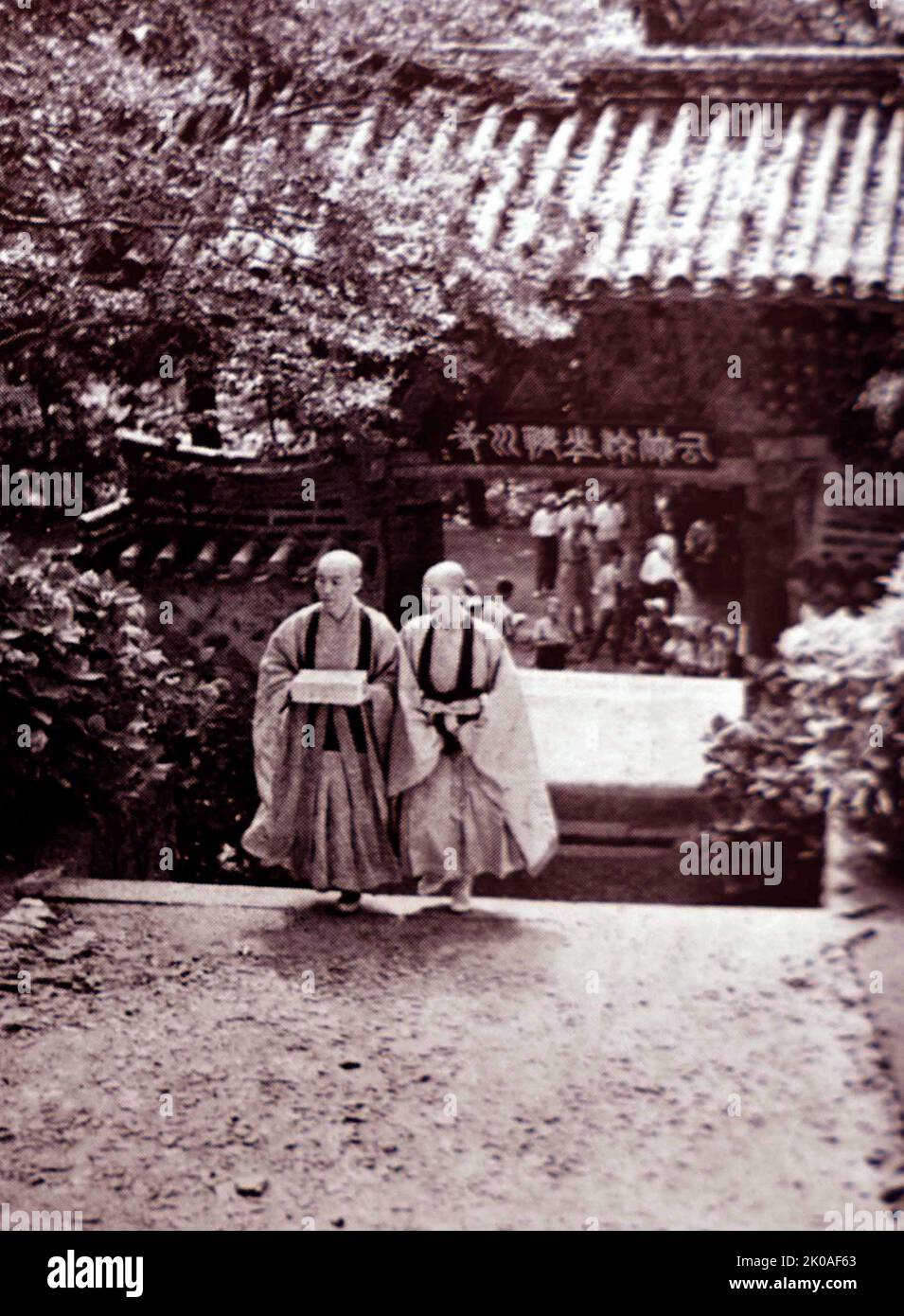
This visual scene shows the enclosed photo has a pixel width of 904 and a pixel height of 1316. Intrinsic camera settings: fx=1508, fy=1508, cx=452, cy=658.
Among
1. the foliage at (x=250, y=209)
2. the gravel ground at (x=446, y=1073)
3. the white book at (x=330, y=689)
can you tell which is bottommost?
the gravel ground at (x=446, y=1073)

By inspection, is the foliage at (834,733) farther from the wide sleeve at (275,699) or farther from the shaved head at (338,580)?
the wide sleeve at (275,699)

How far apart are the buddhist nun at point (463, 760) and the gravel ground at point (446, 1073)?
0.24 meters

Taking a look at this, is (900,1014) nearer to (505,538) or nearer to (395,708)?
(395,708)

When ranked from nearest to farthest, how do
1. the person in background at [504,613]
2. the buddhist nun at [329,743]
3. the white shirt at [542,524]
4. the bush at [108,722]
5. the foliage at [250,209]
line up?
1. the buddhist nun at [329,743]
2. the bush at [108,722]
3. the person in background at [504,613]
4. the foliage at [250,209]
5. the white shirt at [542,524]

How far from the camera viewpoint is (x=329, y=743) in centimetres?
577

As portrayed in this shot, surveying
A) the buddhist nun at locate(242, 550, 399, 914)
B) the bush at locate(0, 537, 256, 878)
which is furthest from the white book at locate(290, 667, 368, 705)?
the bush at locate(0, 537, 256, 878)

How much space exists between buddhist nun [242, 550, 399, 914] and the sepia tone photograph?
2cm

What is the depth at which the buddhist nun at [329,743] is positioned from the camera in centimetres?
573

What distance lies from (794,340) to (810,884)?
222 cm

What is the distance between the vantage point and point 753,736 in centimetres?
612

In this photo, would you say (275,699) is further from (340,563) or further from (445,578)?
(445,578)

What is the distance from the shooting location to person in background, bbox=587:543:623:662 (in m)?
6.71

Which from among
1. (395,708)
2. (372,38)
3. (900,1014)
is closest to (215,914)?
(395,708)

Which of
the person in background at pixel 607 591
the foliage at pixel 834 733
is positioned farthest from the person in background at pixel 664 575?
the foliage at pixel 834 733
